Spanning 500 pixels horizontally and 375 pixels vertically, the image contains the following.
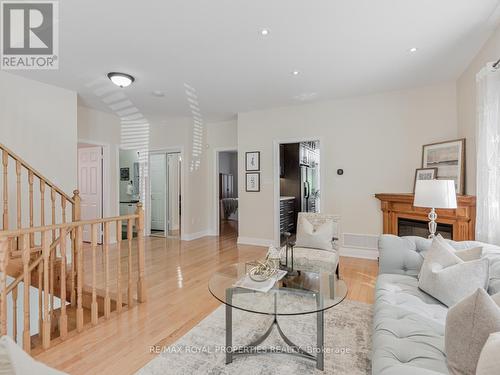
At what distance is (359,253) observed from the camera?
4352 millimetres

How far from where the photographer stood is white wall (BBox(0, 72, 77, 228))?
345 cm

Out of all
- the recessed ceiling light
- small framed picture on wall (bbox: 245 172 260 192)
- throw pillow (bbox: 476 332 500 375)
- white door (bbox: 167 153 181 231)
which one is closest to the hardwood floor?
small framed picture on wall (bbox: 245 172 260 192)

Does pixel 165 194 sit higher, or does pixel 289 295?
pixel 165 194

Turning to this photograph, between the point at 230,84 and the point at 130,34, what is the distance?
60.2 inches

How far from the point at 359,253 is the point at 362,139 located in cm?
187

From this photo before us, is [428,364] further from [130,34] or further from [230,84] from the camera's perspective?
[230,84]

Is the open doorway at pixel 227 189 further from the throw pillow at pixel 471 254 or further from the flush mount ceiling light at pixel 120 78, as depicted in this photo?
the throw pillow at pixel 471 254

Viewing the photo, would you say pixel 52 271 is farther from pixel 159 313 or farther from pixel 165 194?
pixel 165 194

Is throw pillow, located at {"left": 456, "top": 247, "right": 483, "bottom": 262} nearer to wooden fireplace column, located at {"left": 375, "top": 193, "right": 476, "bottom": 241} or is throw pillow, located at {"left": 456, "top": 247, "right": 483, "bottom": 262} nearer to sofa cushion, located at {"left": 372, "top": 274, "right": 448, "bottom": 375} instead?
sofa cushion, located at {"left": 372, "top": 274, "right": 448, "bottom": 375}

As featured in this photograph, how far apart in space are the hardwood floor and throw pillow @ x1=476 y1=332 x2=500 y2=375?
1.83 meters

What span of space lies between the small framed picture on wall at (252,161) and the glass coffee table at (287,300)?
3.23m

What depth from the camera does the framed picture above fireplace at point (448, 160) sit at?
335 centimetres

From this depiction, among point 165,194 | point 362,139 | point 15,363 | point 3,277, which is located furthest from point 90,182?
point 15,363

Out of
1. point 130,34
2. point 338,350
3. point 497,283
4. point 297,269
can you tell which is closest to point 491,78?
point 497,283
